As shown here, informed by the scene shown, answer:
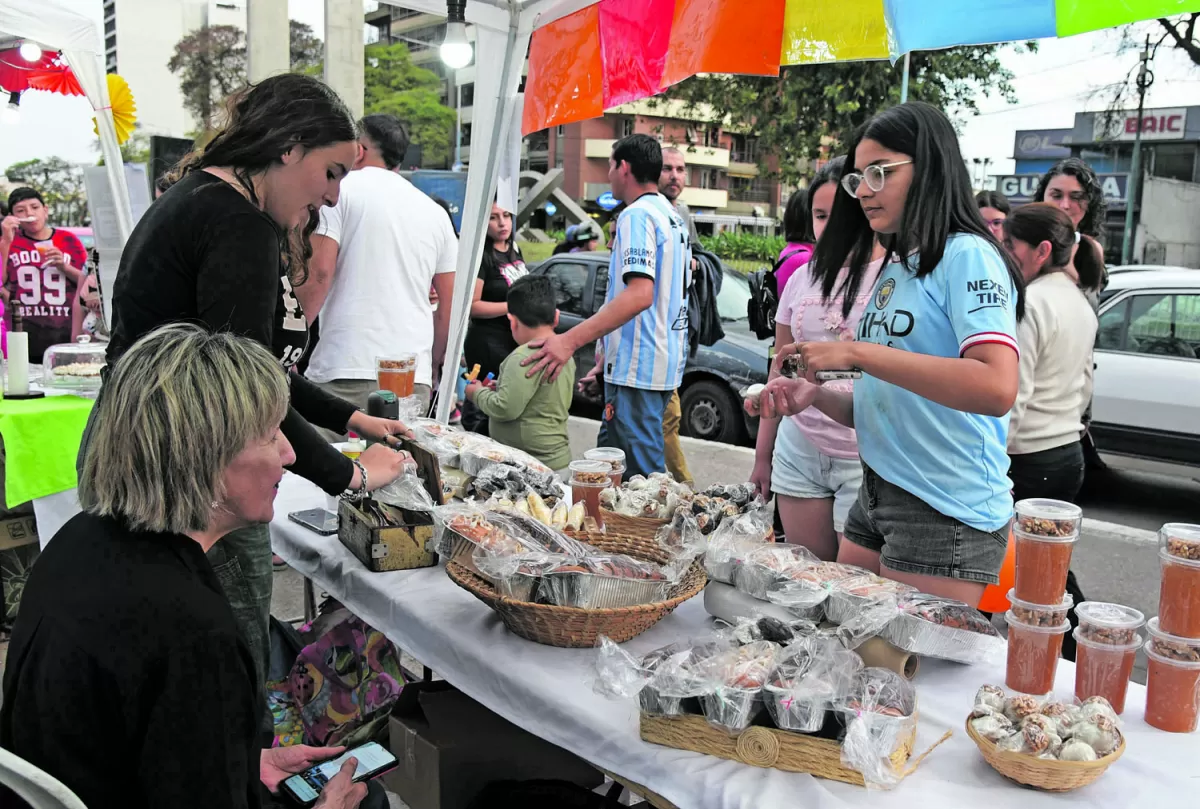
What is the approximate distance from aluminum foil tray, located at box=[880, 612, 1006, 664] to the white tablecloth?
0.16 ft

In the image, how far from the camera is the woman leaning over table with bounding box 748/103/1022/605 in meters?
1.84

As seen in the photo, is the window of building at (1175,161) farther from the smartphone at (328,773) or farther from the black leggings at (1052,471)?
the smartphone at (328,773)

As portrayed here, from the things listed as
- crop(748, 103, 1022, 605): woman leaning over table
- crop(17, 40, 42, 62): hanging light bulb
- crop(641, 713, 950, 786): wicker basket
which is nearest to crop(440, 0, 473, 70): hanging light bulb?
crop(748, 103, 1022, 605): woman leaning over table

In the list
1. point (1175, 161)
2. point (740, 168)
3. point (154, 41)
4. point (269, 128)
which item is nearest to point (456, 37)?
point (269, 128)

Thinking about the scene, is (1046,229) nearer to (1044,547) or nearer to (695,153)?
(1044,547)

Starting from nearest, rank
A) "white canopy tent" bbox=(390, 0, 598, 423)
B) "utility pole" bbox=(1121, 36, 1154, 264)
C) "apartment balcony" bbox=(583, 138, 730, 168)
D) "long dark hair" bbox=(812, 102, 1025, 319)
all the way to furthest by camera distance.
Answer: "long dark hair" bbox=(812, 102, 1025, 319) < "white canopy tent" bbox=(390, 0, 598, 423) < "utility pole" bbox=(1121, 36, 1154, 264) < "apartment balcony" bbox=(583, 138, 730, 168)

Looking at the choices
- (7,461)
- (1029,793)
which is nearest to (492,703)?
(1029,793)

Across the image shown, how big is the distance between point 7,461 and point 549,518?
2601 mm

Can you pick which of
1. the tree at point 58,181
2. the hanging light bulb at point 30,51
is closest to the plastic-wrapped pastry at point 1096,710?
the hanging light bulb at point 30,51

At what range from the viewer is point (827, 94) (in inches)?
554

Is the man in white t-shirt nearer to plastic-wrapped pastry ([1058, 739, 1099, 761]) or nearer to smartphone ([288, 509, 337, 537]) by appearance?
smartphone ([288, 509, 337, 537])

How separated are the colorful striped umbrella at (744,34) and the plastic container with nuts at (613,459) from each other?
1.29m

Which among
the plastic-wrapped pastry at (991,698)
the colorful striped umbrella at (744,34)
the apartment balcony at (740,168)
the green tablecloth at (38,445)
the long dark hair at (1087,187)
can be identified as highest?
the apartment balcony at (740,168)

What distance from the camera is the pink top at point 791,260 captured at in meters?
4.12
